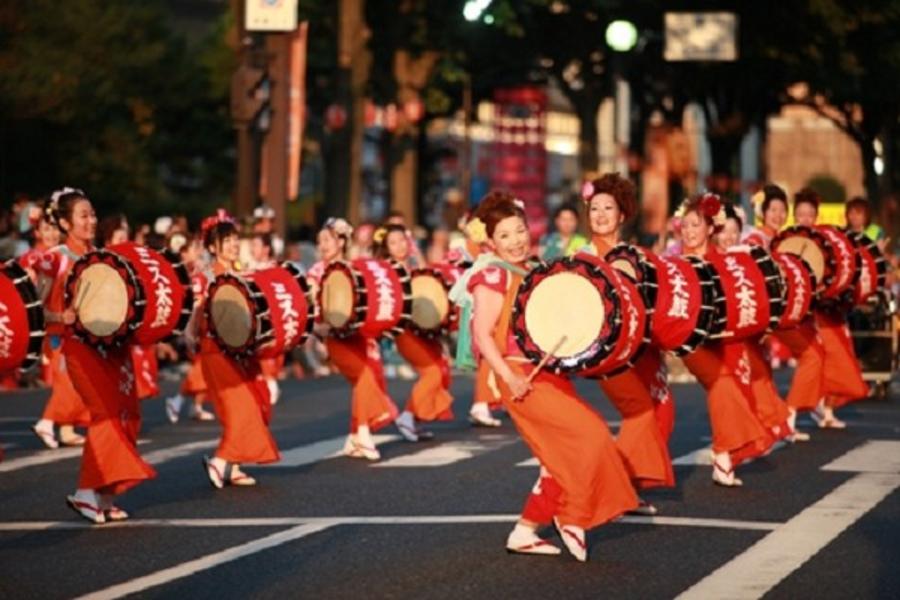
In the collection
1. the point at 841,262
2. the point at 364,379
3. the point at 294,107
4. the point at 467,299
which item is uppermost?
the point at 294,107

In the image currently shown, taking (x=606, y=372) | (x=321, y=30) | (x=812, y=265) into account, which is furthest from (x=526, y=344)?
(x=321, y=30)

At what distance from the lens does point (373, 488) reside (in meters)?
16.3

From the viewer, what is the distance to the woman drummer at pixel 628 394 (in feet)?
47.3

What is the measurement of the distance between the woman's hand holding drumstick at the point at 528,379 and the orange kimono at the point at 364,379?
6439mm

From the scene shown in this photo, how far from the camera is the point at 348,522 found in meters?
14.4

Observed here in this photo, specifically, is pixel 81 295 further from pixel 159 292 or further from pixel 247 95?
pixel 247 95

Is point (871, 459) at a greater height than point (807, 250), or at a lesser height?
lesser

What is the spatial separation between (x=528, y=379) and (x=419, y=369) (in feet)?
27.8

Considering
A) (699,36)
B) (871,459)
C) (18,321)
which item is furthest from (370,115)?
(18,321)

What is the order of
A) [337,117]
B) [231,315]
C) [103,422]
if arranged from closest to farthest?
[103,422]
[231,315]
[337,117]

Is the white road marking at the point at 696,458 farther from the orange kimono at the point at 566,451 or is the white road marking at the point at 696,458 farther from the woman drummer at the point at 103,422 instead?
the orange kimono at the point at 566,451

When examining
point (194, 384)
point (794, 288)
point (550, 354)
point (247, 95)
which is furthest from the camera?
point (247, 95)

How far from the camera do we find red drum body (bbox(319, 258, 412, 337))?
1906cm

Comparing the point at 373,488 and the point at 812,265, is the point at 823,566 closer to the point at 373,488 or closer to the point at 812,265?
the point at 373,488
